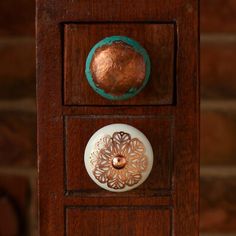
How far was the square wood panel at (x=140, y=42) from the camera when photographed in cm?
43

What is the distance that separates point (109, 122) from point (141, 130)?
0.03 m

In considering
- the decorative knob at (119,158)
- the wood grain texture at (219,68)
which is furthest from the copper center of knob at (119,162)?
the wood grain texture at (219,68)

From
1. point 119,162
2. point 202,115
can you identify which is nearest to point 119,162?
point 119,162

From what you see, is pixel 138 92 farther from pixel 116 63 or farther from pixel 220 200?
pixel 220 200

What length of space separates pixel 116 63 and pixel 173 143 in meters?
0.08

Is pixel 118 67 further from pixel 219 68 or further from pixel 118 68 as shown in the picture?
pixel 219 68

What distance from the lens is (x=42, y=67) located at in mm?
440

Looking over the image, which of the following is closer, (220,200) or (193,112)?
(193,112)

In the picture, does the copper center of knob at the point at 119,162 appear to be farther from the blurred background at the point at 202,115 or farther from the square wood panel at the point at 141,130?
the blurred background at the point at 202,115

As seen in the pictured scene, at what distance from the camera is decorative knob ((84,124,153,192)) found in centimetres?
42

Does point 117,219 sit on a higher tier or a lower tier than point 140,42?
lower

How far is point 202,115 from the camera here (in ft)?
2.44

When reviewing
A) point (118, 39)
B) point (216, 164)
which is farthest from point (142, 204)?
point (216, 164)

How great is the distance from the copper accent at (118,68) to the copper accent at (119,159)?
38 millimetres
